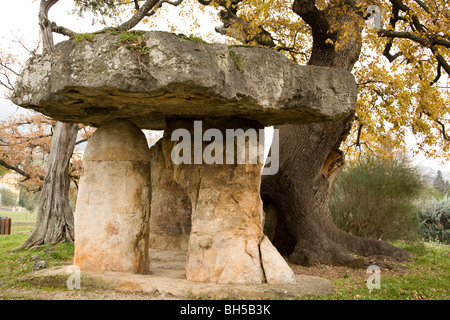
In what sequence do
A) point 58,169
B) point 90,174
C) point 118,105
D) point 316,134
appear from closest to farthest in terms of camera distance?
point 118,105
point 90,174
point 316,134
point 58,169

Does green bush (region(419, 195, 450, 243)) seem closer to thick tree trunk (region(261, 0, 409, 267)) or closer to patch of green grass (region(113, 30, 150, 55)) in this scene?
thick tree trunk (region(261, 0, 409, 267))

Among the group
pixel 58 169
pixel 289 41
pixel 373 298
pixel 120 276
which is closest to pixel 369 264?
pixel 373 298

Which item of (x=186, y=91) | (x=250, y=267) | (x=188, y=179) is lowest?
(x=250, y=267)

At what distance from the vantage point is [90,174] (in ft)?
20.7

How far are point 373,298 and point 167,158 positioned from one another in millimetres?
3789

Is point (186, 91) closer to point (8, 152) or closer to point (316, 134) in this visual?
point (316, 134)

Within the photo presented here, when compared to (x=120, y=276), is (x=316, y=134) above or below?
above

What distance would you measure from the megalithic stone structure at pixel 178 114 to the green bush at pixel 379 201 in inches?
349

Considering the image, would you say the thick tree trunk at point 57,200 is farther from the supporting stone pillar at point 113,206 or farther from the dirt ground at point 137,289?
the supporting stone pillar at point 113,206

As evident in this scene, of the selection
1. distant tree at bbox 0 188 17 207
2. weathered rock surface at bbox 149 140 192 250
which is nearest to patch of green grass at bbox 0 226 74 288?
weathered rock surface at bbox 149 140 192 250

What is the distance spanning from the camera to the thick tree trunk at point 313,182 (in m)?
9.55

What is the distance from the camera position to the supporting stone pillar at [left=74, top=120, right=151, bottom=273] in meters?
6.15

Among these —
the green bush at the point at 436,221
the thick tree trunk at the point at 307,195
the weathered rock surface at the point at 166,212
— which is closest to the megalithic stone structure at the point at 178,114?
the weathered rock surface at the point at 166,212

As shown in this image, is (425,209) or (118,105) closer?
(118,105)
